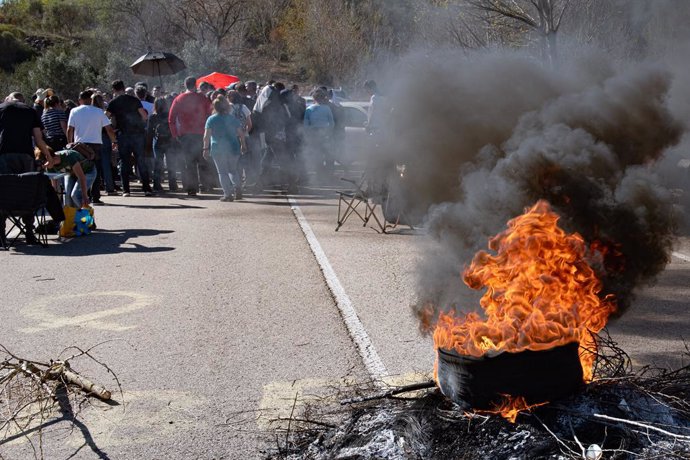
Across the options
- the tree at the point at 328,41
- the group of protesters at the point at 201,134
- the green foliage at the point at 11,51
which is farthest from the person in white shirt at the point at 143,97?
the green foliage at the point at 11,51

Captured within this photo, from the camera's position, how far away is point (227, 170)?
16.4 m

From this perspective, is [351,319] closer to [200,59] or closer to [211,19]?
[200,59]

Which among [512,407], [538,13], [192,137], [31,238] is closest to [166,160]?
[192,137]

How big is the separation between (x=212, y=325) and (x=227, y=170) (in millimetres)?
9390

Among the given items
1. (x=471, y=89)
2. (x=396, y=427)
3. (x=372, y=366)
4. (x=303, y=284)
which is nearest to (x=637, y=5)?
(x=303, y=284)

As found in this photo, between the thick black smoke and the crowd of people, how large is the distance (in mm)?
8290

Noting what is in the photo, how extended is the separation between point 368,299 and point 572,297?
388 cm

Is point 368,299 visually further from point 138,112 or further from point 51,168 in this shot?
point 138,112

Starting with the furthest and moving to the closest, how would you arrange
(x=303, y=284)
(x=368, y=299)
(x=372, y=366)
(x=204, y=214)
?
(x=204, y=214), (x=303, y=284), (x=368, y=299), (x=372, y=366)

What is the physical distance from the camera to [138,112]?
1716 cm

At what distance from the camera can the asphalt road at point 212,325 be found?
5.02 metres

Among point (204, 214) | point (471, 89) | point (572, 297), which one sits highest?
point (471, 89)

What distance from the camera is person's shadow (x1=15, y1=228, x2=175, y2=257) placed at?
11.2 meters

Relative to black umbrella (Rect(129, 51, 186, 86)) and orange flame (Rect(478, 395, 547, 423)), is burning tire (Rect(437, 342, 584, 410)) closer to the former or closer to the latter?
orange flame (Rect(478, 395, 547, 423))
